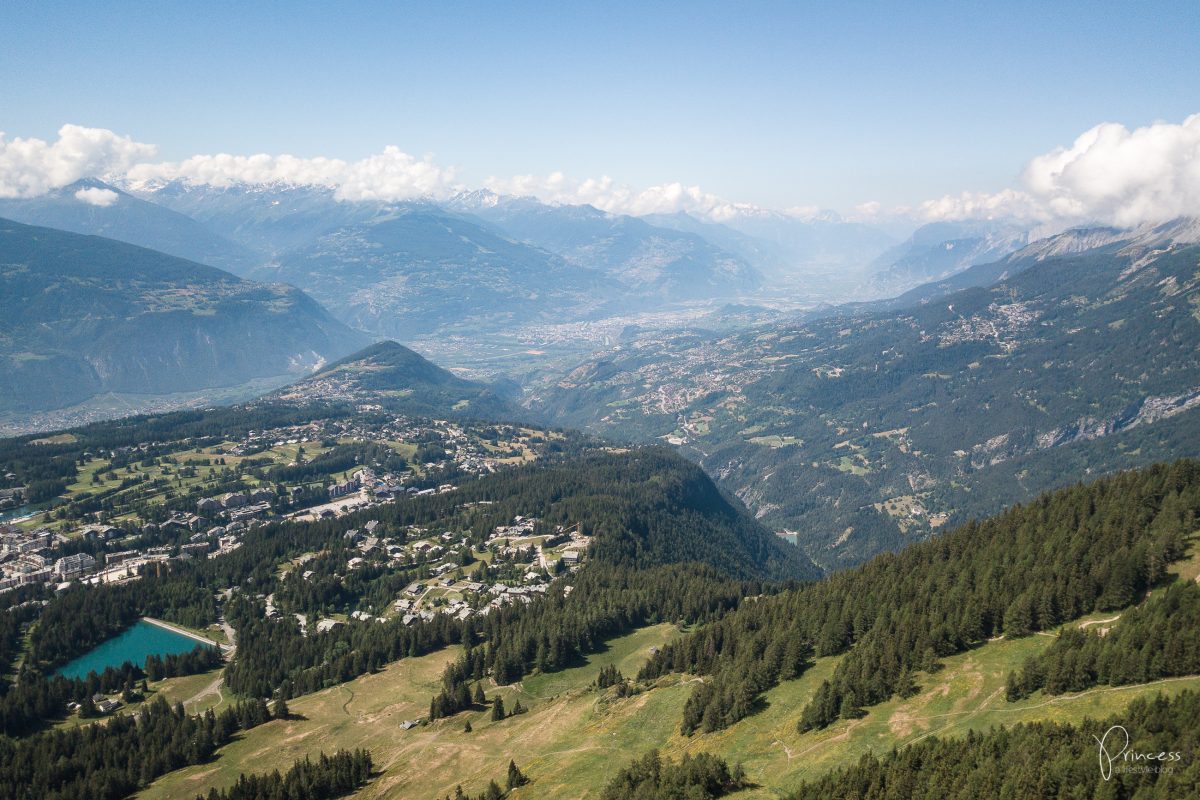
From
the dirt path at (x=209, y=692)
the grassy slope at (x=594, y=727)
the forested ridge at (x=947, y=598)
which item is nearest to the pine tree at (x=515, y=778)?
the grassy slope at (x=594, y=727)

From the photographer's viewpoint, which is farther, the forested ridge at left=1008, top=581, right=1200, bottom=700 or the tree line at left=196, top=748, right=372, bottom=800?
the tree line at left=196, top=748, right=372, bottom=800

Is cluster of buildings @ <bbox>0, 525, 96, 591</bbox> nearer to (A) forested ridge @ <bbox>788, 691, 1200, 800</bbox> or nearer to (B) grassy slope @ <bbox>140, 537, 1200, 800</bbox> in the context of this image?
(B) grassy slope @ <bbox>140, 537, 1200, 800</bbox>

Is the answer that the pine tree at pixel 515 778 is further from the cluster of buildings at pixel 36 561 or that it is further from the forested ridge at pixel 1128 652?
the cluster of buildings at pixel 36 561

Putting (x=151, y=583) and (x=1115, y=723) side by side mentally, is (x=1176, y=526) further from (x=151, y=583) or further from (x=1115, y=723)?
(x=151, y=583)

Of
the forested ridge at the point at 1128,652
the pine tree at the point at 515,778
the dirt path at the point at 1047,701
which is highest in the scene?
the forested ridge at the point at 1128,652

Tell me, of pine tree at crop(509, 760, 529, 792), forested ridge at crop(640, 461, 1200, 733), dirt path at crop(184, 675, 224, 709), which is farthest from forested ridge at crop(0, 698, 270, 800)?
forested ridge at crop(640, 461, 1200, 733)

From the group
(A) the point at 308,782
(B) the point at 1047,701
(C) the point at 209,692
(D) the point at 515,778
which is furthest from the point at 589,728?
(C) the point at 209,692

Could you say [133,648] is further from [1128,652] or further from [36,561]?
[1128,652]
